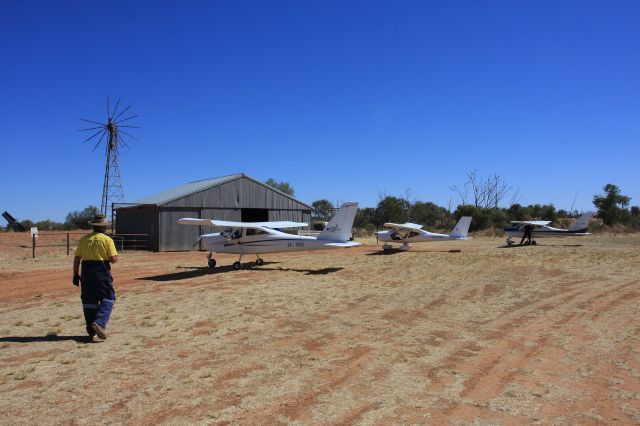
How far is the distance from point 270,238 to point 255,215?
1535 centimetres

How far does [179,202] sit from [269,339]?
22.8 m

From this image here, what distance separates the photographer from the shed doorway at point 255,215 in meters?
32.6

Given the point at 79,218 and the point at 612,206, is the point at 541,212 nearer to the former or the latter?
the point at 612,206

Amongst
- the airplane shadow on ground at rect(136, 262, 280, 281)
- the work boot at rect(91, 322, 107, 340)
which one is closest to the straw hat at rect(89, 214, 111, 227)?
the work boot at rect(91, 322, 107, 340)

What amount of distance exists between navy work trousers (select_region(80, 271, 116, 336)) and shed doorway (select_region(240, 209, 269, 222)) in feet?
82.9

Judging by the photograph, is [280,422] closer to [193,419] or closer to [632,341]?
[193,419]

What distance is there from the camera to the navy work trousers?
696 centimetres

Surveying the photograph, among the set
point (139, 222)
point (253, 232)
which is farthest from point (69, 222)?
point (253, 232)

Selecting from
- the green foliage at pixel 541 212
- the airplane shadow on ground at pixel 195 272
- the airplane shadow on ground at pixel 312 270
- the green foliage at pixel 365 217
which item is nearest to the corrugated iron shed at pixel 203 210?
the airplane shadow on ground at pixel 195 272

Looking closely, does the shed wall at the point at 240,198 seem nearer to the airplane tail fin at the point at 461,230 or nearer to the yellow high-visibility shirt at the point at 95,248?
the airplane tail fin at the point at 461,230

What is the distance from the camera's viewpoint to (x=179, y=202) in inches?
1112

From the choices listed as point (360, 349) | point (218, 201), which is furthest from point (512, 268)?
point (218, 201)

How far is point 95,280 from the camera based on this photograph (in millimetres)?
6961

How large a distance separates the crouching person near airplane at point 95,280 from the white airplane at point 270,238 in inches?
384
